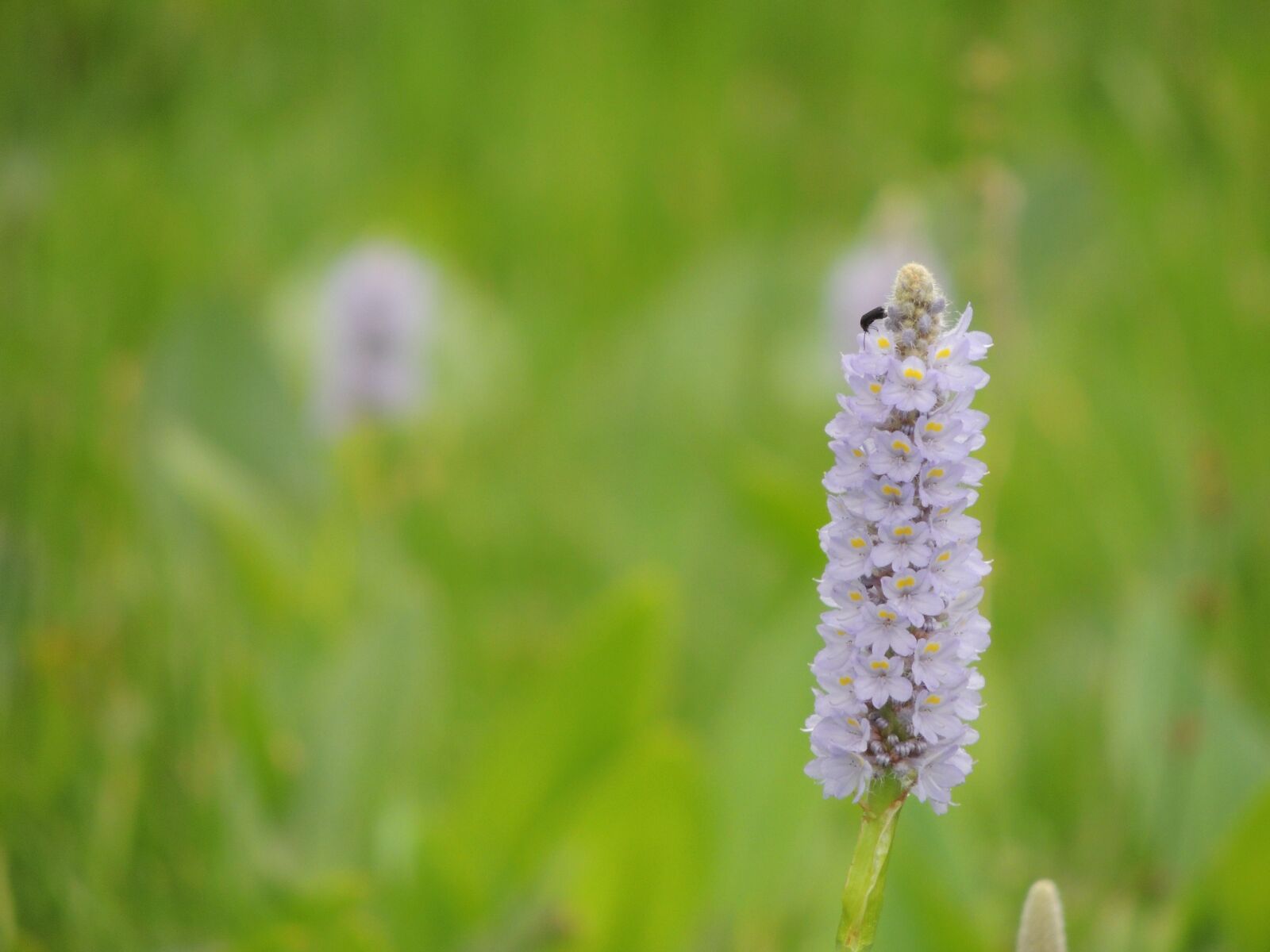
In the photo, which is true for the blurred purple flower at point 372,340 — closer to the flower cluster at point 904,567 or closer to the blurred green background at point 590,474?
the blurred green background at point 590,474

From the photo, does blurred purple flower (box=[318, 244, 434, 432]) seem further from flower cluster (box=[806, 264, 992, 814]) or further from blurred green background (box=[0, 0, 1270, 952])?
flower cluster (box=[806, 264, 992, 814])

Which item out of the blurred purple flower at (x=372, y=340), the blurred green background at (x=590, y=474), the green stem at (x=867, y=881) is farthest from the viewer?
the blurred purple flower at (x=372, y=340)

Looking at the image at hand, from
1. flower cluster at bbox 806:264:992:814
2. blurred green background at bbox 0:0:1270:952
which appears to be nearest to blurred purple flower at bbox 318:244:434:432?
blurred green background at bbox 0:0:1270:952

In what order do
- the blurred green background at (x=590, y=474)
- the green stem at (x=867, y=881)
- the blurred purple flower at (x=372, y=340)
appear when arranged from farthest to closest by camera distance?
the blurred purple flower at (x=372, y=340), the blurred green background at (x=590, y=474), the green stem at (x=867, y=881)

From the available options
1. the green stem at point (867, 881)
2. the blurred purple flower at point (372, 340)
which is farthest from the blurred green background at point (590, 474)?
the green stem at point (867, 881)

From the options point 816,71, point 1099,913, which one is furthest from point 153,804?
point 816,71

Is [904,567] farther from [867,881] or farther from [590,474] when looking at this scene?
[590,474]

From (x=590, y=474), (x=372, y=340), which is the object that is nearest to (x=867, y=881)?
(x=372, y=340)
